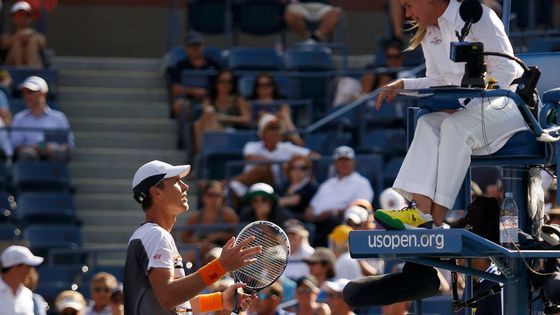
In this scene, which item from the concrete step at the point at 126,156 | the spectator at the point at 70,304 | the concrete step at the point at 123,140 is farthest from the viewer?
the concrete step at the point at 123,140

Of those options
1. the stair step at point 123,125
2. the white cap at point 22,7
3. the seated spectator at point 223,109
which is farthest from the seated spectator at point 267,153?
the white cap at point 22,7

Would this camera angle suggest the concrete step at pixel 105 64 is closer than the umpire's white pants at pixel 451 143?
No

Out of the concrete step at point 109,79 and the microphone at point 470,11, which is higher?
the microphone at point 470,11

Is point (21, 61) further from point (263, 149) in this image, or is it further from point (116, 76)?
point (263, 149)

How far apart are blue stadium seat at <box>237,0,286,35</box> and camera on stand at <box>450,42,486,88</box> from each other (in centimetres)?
1252

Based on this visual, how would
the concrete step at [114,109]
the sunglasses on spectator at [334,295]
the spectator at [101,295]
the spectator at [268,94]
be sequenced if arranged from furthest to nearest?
the concrete step at [114,109] → the spectator at [268,94] → the spectator at [101,295] → the sunglasses on spectator at [334,295]

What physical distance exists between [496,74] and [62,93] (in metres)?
12.2

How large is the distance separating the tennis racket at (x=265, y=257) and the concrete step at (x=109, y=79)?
40.5 ft

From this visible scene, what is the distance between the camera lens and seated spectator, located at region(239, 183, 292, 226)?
1469 centimetres

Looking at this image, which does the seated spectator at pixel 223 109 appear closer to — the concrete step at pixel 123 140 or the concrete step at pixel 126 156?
the concrete step at pixel 126 156

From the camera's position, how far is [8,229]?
51.3 ft

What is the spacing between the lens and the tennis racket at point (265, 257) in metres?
7.45

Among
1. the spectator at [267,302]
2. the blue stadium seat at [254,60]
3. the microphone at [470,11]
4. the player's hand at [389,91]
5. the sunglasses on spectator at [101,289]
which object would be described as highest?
the microphone at [470,11]

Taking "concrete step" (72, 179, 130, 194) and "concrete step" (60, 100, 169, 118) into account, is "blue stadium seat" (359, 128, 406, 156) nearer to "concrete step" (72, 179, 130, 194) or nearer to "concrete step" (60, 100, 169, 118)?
"concrete step" (72, 179, 130, 194)
